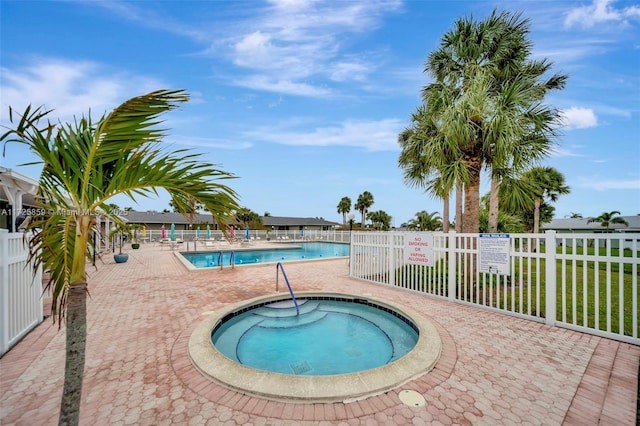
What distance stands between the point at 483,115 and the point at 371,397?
725 cm

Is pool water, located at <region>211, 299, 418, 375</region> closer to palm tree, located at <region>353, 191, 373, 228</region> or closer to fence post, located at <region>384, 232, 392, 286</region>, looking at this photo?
fence post, located at <region>384, 232, 392, 286</region>

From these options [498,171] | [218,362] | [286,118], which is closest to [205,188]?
[218,362]

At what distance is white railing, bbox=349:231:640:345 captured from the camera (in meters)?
4.06

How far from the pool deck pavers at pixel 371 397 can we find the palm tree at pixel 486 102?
4.09 meters

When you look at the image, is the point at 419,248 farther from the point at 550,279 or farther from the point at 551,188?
the point at 551,188

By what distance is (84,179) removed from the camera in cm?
189

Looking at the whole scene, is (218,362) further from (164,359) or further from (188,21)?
(188,21)

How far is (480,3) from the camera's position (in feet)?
26.5

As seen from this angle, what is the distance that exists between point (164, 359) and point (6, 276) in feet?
8.43

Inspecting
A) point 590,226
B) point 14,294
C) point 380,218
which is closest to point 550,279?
point 14,294

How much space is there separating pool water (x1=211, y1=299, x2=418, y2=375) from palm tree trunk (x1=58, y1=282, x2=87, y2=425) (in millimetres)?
2711

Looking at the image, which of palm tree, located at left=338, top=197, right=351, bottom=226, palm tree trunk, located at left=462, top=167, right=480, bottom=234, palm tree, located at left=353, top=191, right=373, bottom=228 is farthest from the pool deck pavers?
palm tree, located at left=338, top=197, right=351, bottom=226

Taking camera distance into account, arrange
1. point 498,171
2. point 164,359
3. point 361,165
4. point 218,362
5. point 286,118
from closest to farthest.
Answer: point 218,362
point 164,359
point 498,171
point 286,118
point 361,165

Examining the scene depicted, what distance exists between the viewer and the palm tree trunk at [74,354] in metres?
1.74
